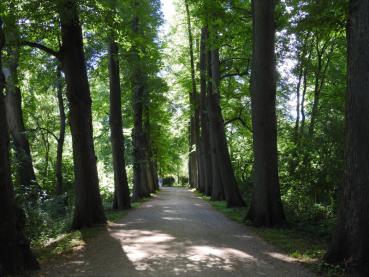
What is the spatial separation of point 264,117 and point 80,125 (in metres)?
5.56

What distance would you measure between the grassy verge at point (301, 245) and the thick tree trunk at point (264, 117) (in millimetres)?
1016

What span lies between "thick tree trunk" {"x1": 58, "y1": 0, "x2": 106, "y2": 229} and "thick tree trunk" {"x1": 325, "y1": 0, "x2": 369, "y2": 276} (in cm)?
817

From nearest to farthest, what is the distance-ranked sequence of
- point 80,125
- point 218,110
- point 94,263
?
point 94,263
point 80,125
point 218,110

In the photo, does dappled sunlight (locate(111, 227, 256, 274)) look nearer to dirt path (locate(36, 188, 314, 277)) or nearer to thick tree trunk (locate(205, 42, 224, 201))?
dirt path (locate(36, 188, 314, 277))

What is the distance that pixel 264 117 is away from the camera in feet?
43.9

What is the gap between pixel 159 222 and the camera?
47.0 feet

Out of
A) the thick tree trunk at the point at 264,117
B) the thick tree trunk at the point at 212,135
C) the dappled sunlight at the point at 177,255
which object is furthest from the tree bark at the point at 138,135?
the dappled sunlight at the point at 177,255

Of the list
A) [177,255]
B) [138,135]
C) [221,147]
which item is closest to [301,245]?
[177,255]

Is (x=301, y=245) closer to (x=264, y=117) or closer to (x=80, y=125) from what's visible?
(x=264, y=117)

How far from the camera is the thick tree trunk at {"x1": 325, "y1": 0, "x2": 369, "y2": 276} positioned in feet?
23.0

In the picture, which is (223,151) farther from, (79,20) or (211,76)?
(79,20)

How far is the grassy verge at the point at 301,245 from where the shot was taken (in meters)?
7.46

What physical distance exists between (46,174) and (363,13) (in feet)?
72.6

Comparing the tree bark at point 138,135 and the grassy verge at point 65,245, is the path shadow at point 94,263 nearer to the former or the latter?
the grassy verge at point 65,245
